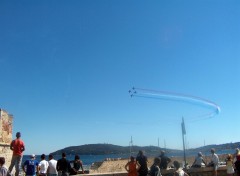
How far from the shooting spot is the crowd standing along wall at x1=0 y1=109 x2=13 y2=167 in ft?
73.5

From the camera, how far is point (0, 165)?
30.6 ft

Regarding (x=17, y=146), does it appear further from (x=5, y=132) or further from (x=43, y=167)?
(x=5, y=132)

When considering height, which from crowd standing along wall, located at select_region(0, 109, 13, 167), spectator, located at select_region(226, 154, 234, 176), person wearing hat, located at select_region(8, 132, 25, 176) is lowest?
spectator, located at select_region(226, 154, 234, 176)

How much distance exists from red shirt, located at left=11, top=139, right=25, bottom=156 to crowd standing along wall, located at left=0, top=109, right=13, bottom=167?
9472mm

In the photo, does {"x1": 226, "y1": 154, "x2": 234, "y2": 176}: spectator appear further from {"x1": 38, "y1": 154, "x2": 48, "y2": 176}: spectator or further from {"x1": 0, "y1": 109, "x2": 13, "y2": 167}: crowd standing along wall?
{"x1": 0, "y1": 109, "x2": 13, "y2": 167}: crowd standing along wall

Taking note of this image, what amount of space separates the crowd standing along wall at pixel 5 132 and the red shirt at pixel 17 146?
9.47 m

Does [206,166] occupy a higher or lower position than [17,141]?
lower

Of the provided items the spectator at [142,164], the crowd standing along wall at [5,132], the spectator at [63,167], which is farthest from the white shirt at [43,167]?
the crowd standing along wall at [5,132]

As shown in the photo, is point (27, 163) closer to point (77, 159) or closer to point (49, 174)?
point (49, 174)

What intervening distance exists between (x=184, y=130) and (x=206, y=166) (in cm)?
232

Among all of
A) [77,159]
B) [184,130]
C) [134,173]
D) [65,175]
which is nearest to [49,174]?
[65,175]

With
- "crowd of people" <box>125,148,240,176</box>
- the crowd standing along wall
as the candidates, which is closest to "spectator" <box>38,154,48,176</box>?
"crowd of people" <box>125,148,240,176</box>

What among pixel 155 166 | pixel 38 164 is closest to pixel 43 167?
pixel 38 164

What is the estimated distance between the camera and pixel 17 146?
1327cm
